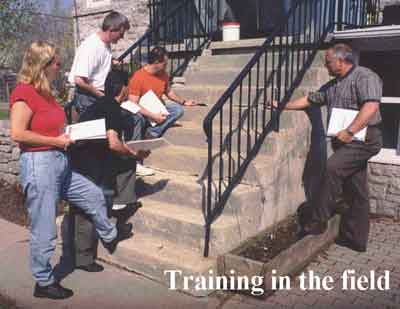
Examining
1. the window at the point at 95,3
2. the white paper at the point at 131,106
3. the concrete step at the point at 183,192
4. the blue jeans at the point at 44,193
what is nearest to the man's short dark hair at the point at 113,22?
the white paper at the point at 131,106

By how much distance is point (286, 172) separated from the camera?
421 cm

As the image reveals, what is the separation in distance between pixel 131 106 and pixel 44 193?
1610 millimetres

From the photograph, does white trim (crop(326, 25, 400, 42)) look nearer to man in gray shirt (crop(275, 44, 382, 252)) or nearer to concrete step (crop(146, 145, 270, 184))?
man in gray shirt (crop(275, 44, 382, 252))

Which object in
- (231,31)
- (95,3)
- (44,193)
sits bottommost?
(44,193)

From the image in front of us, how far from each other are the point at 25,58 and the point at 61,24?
104ft

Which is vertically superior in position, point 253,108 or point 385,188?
point 253,108

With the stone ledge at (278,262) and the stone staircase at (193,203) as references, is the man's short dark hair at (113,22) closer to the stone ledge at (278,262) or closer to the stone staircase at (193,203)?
the stone staircase at (193,203)

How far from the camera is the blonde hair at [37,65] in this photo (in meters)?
2.79

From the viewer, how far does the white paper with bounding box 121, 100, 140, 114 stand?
4168mm

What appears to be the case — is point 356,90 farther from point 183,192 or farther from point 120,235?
point 120,235

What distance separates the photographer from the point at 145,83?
4676 millimetres

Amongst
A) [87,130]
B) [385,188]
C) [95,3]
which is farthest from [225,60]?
[95,3]

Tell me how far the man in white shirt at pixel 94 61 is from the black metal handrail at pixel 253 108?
1.31m

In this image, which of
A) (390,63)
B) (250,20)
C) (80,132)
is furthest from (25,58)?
(250,20)
